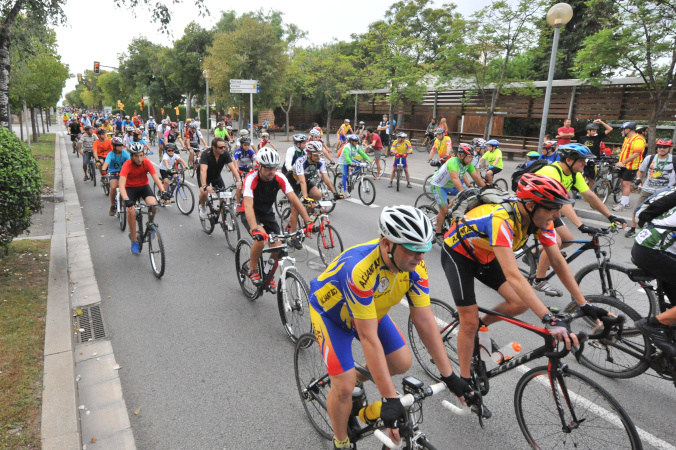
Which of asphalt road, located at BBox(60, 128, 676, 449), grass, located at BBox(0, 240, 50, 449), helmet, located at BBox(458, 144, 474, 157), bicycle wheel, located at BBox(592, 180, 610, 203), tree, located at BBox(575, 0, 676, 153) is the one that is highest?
tree, located at BBox(575, 0, 676, 153)

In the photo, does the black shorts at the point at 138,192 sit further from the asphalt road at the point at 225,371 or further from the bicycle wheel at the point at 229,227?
the bicycle wheel at the point at 229,227

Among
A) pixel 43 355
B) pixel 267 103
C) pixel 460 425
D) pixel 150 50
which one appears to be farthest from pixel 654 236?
pixel 150 50

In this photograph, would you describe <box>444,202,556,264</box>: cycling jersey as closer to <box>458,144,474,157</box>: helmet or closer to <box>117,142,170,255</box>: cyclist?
<box>458,144,474,157</box>: helmet

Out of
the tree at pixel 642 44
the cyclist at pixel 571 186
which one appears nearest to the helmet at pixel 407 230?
the cyclist at pixel 571 186

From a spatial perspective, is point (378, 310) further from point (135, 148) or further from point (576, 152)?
point (135, 148)

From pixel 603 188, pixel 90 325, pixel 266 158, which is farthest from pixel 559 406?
pixel 603 188

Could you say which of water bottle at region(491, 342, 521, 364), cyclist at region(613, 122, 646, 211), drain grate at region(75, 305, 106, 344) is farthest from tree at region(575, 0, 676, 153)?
drain grate at region(75, 305, 106, 344)

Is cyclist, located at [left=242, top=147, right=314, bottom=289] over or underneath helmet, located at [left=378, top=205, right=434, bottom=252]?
underneath

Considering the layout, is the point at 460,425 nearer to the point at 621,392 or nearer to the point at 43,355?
the point at 621,392

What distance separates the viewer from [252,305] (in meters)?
5.91

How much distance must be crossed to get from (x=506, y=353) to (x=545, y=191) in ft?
4.21

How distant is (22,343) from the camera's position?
4.39 m

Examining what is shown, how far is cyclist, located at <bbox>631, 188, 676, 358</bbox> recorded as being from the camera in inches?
142

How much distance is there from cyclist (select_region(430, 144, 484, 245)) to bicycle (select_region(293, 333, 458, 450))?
4619 mm
